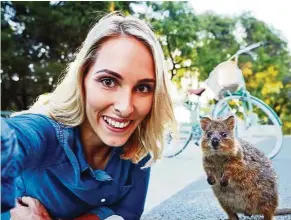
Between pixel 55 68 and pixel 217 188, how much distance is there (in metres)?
1.06

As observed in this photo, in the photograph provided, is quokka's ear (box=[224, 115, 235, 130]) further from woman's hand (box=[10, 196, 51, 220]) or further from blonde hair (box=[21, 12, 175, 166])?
woman's hand (box=[10, 196, 51, 220])

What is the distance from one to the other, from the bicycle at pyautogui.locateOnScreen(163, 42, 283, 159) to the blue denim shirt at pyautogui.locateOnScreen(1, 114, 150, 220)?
1.37 ft

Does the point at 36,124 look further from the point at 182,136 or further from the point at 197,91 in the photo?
the point at 182,136

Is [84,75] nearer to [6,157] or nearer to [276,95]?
[6,157]

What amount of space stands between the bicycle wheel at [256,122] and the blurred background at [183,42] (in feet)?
0.08

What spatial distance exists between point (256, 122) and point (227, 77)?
0.44 ft

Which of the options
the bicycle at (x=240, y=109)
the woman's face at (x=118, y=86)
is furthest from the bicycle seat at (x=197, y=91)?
the woman's face at (x=118, y=86)

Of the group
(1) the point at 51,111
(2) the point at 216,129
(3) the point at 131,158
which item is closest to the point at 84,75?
(1) the point at 51,111

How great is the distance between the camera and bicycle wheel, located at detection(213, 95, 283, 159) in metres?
1.17

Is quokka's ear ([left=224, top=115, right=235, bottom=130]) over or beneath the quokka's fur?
over

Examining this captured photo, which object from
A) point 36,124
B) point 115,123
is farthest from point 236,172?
point 36,124

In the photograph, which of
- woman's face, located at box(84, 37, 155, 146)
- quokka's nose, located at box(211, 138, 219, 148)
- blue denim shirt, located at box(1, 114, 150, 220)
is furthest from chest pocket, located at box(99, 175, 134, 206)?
quokka's nose, located at box(211, 138, 219, 148)

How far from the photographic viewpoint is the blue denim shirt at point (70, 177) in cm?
53

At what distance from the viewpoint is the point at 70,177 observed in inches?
25.3
